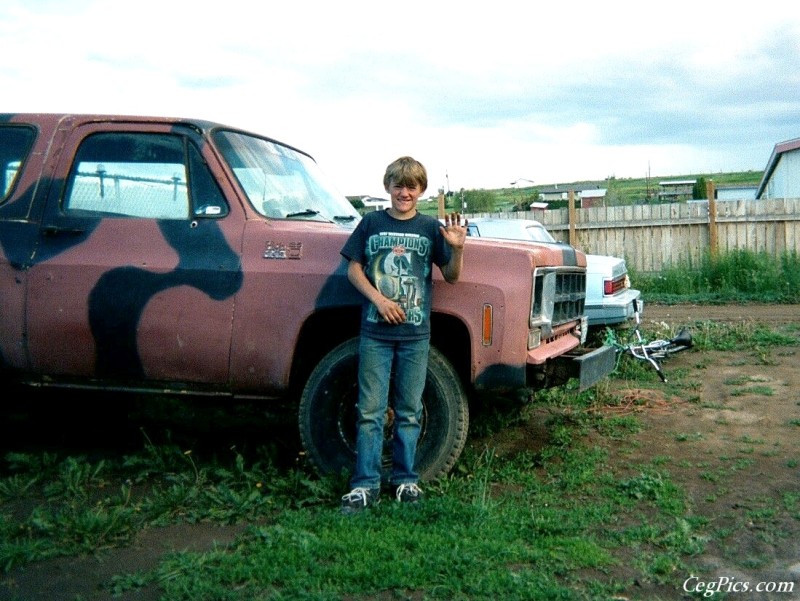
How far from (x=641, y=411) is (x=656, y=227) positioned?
37.1ft

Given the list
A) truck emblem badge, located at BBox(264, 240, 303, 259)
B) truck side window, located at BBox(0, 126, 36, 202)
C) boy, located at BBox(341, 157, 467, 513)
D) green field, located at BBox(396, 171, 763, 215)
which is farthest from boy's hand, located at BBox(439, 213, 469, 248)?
green field, located at BBox(396, 171, 763, 215)

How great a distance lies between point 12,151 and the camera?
17.8ft

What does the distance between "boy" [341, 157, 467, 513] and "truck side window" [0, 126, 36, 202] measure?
7.18ft

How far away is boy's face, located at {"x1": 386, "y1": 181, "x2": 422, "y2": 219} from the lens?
460 cm

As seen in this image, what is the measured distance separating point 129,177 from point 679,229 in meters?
13.9

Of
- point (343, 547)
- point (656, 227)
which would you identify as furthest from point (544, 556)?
point (656, 227)

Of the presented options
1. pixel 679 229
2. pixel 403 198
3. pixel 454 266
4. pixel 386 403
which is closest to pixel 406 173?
pixel 403 198

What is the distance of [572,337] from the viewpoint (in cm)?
582

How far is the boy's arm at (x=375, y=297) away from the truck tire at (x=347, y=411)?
43 centimetres

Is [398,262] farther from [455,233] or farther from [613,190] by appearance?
[613,190]

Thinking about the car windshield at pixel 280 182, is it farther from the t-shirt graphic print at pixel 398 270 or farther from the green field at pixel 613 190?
the green field at pixel 613 190

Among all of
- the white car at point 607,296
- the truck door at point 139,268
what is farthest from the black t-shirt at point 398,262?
the white car at point 607,296

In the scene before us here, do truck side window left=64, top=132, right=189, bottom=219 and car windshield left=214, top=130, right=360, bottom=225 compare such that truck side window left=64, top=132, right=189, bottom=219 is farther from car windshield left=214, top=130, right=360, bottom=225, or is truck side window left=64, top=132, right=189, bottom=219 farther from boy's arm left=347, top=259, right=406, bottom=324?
boy's arm left=347, top=259, right=406, bottom=324

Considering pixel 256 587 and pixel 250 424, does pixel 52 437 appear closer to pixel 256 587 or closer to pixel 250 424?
pixel 250 424
